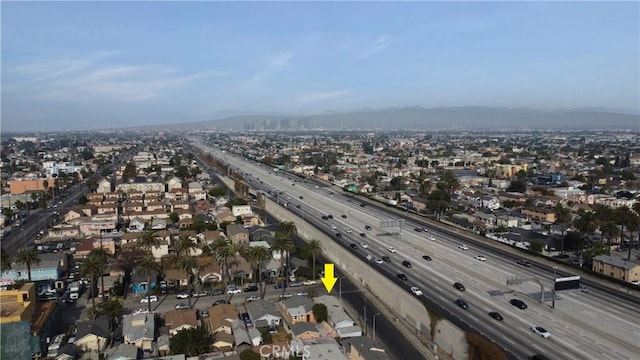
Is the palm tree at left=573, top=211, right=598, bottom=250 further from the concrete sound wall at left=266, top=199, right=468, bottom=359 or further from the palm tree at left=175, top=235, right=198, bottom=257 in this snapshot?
the palm tree at left=175, top=235, right=198, bottom=257

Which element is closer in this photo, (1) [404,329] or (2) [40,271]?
(1) [404,329]

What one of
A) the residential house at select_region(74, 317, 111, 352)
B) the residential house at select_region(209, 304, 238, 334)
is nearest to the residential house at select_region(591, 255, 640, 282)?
the residential house at select_region(209, 304, 238, 334)

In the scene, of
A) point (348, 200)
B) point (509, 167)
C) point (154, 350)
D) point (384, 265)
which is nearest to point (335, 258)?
point (384, 265)

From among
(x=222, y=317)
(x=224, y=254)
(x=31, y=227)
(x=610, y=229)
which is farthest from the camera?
(x=31, y=227)

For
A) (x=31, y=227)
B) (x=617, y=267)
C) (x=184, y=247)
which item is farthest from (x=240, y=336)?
(x=31, y=227)

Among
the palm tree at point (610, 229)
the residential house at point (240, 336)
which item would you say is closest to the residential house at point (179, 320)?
the residential house at point (240, 336)

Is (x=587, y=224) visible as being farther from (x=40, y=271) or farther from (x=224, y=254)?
(x=40, y=271)

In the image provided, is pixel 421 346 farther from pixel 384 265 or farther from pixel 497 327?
pixel 384 265
